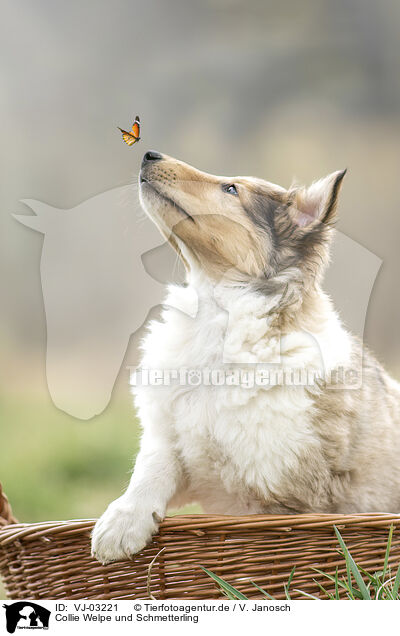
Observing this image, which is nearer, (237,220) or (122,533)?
(122,533)

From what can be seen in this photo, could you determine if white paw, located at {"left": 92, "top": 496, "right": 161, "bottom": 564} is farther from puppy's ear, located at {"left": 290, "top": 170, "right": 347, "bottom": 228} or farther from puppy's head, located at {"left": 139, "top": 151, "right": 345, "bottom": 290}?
puppy's ear, located at {"left": 290, "top": 170, "right": 347, "bottom": 228}

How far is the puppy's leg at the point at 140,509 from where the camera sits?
1220 millimetres

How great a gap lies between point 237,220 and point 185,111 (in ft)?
3.08

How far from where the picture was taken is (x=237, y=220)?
1570mm

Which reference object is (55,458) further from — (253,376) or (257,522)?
(257,522)

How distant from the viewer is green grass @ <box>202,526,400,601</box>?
1197 millimetres

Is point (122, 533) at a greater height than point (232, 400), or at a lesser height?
lesser

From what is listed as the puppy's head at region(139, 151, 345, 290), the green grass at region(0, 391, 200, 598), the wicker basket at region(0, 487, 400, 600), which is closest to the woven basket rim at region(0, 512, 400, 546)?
the wicker basket at region(0, 487, 400, 600)

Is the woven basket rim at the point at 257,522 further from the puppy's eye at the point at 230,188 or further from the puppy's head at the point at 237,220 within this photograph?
the puppy's eye at the point at 230,188

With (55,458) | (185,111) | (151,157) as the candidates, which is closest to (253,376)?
(151,157)
